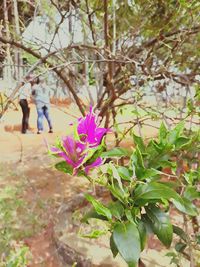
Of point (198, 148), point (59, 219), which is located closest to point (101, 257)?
point (59, 219)

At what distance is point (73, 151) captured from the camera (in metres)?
0.83

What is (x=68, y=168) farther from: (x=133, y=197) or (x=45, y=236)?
(x=45, y=236)

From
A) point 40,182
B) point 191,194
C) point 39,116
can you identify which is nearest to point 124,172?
point 191,194

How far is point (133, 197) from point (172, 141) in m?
0.22

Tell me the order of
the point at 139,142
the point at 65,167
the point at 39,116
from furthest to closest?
the point at 39,116 → the point at 139,142 → the point at 65,167

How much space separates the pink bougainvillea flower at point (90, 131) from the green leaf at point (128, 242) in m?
0.23

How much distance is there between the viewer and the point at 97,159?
87 cm

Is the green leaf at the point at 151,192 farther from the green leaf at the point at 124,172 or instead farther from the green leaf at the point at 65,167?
the green leaf at the point at 65,167

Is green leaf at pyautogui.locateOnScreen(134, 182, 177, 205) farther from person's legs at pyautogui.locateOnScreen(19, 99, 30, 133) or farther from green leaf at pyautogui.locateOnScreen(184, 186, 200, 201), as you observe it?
person's legs at pyautogui.locateOnScreen(19, 99, 30, 133)

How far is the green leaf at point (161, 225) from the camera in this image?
0.99 m

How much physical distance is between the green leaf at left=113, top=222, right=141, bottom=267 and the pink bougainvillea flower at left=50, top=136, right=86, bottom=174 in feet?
0.68

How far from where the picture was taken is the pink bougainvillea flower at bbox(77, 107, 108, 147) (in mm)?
835

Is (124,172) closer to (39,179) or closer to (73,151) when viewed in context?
(73,151)

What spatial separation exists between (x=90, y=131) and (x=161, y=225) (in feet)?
1.20
